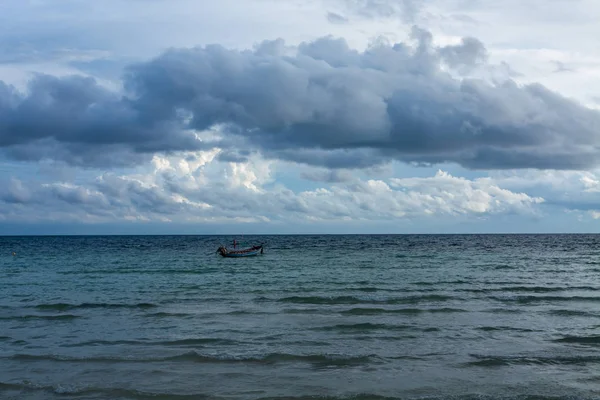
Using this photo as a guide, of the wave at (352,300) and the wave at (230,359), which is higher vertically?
the wave at (352,300)

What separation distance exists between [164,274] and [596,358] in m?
36.4

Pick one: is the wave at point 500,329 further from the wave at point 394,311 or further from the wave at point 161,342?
the wave at point 161,342

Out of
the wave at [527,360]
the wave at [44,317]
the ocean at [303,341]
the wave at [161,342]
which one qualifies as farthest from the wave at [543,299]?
the wave at [44,317]

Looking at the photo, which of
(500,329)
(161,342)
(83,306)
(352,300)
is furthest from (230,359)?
(83,306)

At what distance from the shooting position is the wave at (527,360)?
53.9 feet

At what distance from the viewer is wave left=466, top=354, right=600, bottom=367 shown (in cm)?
1644

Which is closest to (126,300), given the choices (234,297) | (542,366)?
(234,297)

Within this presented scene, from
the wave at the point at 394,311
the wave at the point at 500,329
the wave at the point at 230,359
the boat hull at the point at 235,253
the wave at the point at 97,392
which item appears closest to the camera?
the wave at the point at 97,392

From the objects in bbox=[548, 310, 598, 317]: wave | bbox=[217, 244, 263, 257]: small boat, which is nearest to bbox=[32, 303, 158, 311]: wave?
bbox=[548, 310, 598, 317]: wave

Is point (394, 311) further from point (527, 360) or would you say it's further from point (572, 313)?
point (527, 360)

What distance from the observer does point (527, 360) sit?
16.8 meters

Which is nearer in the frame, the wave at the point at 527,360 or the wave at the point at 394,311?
the wave at the point at 527,360

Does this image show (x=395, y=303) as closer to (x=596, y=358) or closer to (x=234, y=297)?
(x=234, y=297)

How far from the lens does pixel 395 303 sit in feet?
92.5
